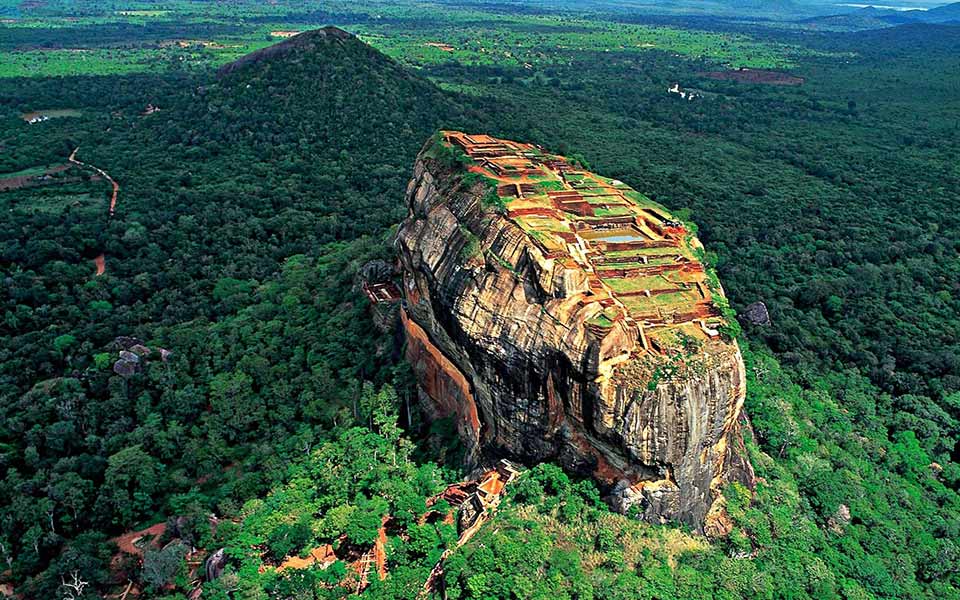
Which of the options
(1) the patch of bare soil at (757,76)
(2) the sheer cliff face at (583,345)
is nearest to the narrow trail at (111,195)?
(2) the sheer cliff face at (583,345)

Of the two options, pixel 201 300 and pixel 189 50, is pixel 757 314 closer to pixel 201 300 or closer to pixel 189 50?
pixel 201 300

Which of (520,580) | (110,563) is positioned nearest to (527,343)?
(520,580)

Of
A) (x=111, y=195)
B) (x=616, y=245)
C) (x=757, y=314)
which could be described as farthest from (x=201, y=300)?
(x=757, y=314)

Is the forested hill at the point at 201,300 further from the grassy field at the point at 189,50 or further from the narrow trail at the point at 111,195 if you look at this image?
the grassy field at the point at 189,50

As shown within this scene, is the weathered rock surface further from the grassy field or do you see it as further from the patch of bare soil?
the patch of bare soil

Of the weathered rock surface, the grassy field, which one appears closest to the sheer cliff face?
the weathered rock surface
